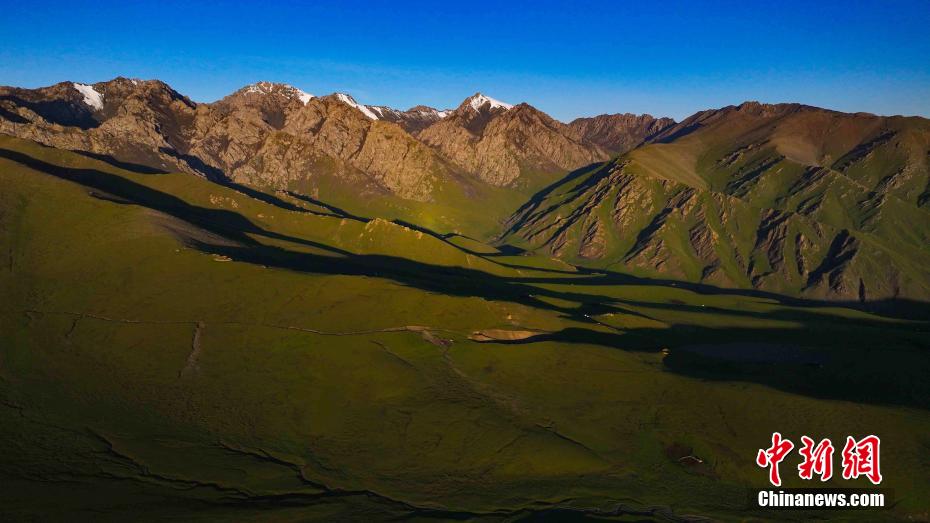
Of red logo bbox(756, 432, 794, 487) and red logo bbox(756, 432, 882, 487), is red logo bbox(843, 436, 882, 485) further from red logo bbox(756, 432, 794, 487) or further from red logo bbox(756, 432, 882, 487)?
red logo bbox(756, 432, 794, 487)

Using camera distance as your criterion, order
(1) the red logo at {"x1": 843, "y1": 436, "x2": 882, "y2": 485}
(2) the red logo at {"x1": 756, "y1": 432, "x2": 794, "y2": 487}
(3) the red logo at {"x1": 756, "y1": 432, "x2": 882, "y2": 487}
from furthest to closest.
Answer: (2) the red logo at {"x1": 756, "y1": 432, "x2": 794, "y2": 487} < (3) the red logo at {"x1": 756, "y1": 432, "x2": 882, "y2": 487} < (1) the red logo at {"x1": 843, "y1": 436, "x2": 882, "y2": 485}

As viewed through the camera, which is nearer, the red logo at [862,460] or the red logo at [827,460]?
the red logo at [862,460]

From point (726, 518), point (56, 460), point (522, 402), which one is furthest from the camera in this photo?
point (522, 402)

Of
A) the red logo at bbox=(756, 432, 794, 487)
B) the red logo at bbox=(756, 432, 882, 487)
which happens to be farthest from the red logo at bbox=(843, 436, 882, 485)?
the red logo at bbox=(756, 432, 794, 487)

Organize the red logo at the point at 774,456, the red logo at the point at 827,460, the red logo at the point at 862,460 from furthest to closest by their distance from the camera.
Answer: the red logo at the point at 774,456 → the red logo at the point at 827,460 → the red logo at the point at 862,460

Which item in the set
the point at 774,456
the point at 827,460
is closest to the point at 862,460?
the point at 827,460

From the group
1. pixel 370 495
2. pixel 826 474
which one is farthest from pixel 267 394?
pixel 826 474

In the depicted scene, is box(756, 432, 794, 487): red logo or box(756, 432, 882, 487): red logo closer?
box(756, 432, 882, 487): red logo

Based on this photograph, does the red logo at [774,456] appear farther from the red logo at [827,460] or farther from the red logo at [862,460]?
the red logo at [862,460]

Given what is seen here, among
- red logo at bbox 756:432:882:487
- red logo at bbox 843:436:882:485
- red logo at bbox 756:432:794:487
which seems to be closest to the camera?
red logo at bbox 843:436:882:485

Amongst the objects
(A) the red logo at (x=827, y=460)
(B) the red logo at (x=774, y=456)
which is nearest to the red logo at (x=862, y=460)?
(A) the red logo at (x=827, y=460)

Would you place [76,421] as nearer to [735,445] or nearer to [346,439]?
[346,439]
